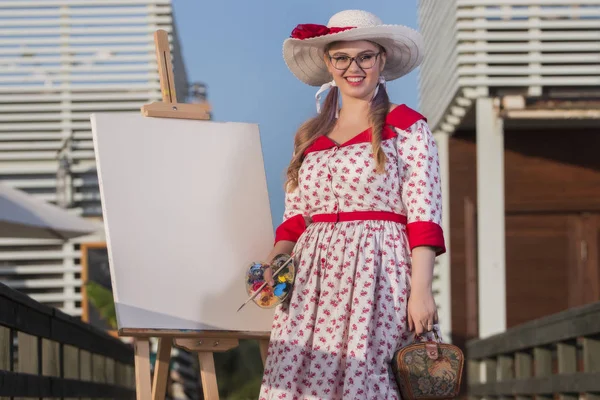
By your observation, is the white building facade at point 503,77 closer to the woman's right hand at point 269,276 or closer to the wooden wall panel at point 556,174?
the wooden wall panel at point 556,174

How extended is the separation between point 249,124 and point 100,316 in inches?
417

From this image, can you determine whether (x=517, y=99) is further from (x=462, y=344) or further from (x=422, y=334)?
(x=422, y=334)

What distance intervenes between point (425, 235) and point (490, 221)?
7.28 metres

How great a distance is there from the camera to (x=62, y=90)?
14.0 m

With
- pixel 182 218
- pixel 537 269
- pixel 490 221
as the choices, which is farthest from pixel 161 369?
pixel 537 269

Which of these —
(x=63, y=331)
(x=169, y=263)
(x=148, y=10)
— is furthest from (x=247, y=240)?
(x=148, y=10)

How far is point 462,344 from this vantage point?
12.8m

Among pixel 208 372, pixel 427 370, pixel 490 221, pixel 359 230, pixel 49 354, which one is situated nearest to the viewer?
pixel 427 370

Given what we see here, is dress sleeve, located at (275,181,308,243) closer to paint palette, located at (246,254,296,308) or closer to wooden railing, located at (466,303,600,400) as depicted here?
paint palette, located at (246,254,296,308)

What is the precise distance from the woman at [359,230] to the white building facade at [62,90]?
962 centimetres

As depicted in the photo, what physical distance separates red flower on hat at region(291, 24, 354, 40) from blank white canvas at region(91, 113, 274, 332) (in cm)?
55

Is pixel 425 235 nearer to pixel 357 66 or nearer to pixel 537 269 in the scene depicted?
pixel 357 66

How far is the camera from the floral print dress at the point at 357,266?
13.1ft

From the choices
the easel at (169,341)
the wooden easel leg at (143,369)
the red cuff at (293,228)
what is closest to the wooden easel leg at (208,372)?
the easel at (169,341)
